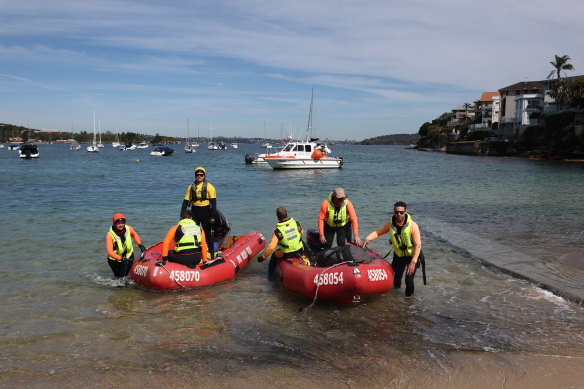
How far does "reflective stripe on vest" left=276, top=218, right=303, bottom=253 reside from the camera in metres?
8.42

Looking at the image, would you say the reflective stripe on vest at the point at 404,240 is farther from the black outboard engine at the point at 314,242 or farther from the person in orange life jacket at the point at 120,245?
the person in orange life jacket at the point at 120,245

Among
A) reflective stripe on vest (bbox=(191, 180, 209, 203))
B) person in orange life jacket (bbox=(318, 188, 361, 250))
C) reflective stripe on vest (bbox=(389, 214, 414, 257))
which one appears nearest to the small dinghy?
reflective stripe on vest (bbox=(389, 214, 414, 257))

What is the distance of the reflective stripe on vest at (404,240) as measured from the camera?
739 cm

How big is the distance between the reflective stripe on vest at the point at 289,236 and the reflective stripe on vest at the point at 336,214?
866mm

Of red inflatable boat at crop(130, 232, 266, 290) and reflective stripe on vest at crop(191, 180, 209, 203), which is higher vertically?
reflective stripe on vest at crop(191, 180, 209, 203)

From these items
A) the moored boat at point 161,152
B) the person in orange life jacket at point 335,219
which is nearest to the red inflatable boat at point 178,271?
the person in orange life jacket at point 335,219

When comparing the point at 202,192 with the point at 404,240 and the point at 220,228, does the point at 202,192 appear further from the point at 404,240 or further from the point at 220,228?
the point at 404,240

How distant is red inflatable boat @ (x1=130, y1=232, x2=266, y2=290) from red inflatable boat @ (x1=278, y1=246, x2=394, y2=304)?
1.81 metres

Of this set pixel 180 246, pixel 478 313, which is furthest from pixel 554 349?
pixel 180 246

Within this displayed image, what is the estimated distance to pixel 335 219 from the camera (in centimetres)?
917

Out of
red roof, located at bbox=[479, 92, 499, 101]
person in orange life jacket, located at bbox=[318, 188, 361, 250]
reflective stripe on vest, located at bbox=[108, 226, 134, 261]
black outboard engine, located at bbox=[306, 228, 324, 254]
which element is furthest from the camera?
red roof, located at bbox=[479, 92, 499, 101]

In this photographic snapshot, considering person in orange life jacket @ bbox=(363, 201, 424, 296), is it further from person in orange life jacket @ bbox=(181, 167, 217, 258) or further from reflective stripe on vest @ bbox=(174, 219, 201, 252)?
person in orange life jacket @ bbox=(181, 167, 217, 258)

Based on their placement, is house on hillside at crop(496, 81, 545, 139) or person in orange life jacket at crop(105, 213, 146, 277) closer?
person in orange life jacket at crop(105, 213, 146, 277)

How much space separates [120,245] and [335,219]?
4.17 meters
